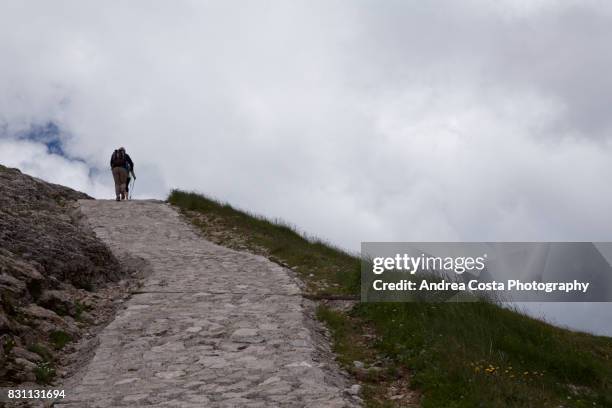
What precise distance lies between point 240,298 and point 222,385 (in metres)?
4.01

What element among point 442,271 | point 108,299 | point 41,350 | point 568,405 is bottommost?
point 568,405

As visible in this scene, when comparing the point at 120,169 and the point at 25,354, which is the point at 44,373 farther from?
the point at 120,169

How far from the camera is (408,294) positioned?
32.2ft

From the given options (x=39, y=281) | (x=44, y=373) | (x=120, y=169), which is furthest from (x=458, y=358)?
(x=120, y=169)

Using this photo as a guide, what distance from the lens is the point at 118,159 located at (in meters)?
22.9

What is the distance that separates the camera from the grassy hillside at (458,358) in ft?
21.6

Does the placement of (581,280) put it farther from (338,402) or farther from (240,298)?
(338,402)

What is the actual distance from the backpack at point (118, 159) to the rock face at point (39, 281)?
8.05m

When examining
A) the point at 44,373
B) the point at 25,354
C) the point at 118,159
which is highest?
the point at 118,159

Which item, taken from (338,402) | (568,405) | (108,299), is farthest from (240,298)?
(568,405)

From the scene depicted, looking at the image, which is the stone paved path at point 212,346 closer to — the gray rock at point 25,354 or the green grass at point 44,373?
the green grass at point 44,373

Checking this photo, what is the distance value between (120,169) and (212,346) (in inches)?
646

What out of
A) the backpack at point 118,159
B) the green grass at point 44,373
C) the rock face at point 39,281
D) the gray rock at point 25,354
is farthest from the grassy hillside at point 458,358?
the backpack at point 118,159

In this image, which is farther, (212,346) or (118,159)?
(118,159)
